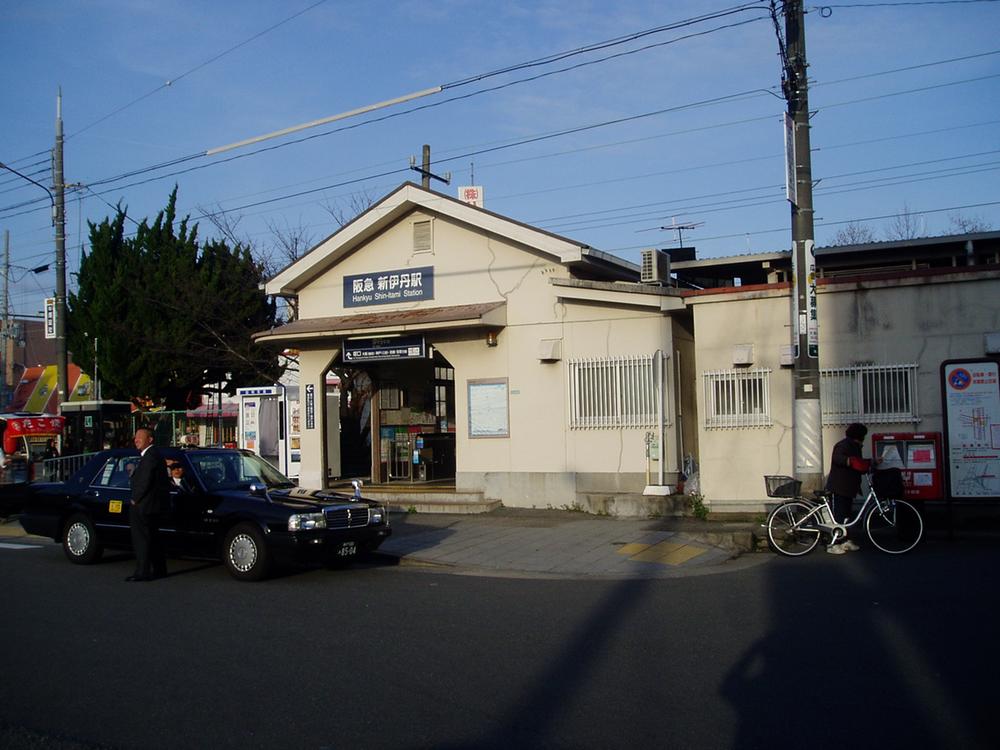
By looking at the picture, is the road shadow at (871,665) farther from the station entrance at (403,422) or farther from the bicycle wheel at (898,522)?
the station entrance at (403,422)

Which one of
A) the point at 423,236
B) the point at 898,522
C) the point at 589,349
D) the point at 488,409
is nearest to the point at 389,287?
the point at 423,236

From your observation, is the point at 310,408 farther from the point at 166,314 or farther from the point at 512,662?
the point at 512,662

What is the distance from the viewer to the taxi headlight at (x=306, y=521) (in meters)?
11.0

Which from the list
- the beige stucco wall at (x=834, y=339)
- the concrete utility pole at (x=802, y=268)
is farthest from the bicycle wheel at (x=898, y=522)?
the beige stucco wall at (x=834, y=339)

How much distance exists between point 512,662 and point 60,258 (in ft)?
66.1

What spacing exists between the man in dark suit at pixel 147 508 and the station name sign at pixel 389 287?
8521 mm

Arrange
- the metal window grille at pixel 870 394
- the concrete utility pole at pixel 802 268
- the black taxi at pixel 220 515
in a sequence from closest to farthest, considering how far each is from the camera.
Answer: the black taxi at pixel 220 515, the concrete utility pole at pixel 802 268, the metal window grille at pixel 870 394

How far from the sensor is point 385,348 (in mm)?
19125

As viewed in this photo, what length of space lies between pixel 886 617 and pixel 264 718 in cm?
566

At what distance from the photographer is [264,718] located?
6.08 m

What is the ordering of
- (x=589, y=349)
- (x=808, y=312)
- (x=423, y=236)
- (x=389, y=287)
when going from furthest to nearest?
(x=389, y=287) < (x=423, y=236) < (x=589, y=349) < (x=808, y=312)

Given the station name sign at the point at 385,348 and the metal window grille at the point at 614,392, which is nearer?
the metal window grille at the point at 614,392

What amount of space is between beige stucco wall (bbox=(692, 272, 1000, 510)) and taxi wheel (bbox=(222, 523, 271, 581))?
8016mm

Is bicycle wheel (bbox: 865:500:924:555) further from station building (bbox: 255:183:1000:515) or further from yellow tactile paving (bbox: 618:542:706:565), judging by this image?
station building (bbox: 255:183:1000:515)
